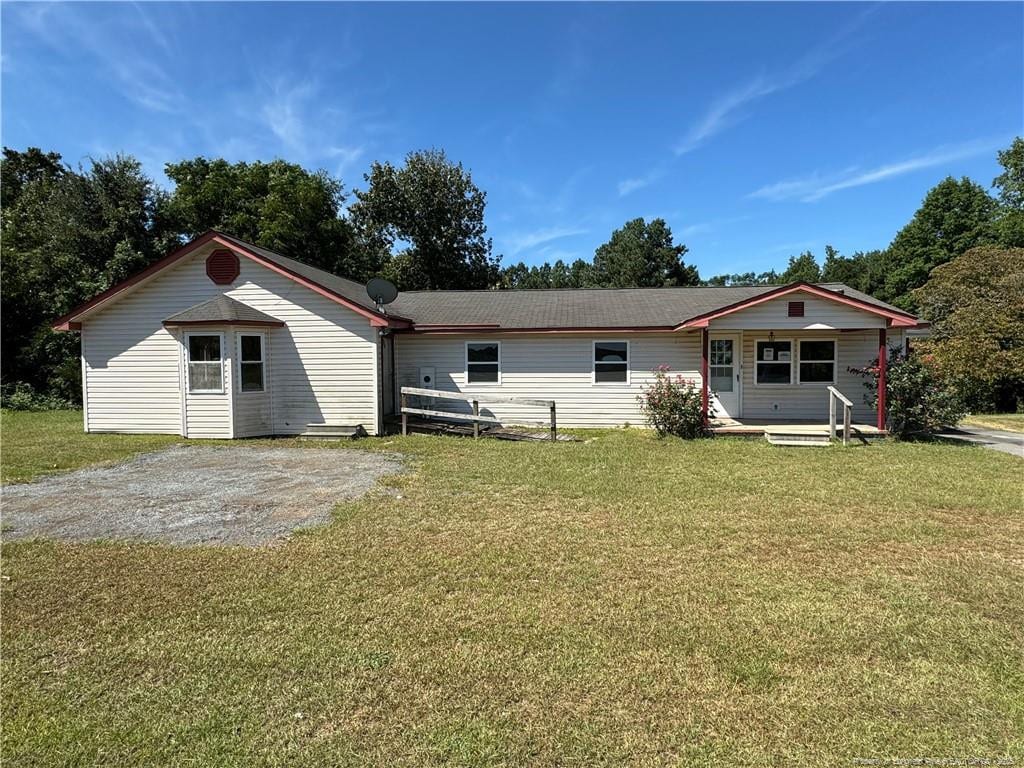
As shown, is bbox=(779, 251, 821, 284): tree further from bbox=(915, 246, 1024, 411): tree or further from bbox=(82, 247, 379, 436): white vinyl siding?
bbox=(82, 247, 379, 436): white vinyl siding

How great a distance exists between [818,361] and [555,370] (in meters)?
6.47

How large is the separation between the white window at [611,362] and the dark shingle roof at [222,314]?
7.76m

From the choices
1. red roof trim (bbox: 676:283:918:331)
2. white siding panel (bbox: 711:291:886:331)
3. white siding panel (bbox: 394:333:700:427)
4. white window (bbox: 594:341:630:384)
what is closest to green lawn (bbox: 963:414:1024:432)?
red roof trim (bbox: 676:283:918:331)

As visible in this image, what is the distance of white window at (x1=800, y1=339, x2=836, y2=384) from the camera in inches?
536

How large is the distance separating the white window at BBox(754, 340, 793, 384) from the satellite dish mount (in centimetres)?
933

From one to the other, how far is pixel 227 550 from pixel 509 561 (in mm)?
2683

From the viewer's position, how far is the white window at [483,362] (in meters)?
14.5

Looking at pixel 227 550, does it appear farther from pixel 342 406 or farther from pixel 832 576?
pixel 342 406

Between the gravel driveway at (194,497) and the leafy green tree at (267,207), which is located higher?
the leafy green tree at (267,207)

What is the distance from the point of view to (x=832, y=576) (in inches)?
178

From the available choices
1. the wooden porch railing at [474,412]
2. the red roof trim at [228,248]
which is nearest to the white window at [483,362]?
the wooden porch railing at [474,412]

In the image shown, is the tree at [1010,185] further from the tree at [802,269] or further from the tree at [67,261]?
the tree at [67,261]

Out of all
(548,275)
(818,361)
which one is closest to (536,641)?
(818,361)

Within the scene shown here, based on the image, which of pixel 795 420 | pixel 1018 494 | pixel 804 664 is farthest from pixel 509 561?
pixel 795 420
